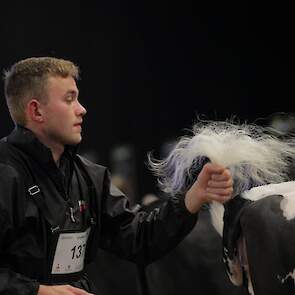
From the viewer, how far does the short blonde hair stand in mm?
2223

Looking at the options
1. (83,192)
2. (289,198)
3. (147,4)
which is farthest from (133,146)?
(289,198)

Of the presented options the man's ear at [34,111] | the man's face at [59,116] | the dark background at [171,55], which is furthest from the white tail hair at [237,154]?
the dark background at [171,55]

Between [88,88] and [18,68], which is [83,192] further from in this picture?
[88,88]

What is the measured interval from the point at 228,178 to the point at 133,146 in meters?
3.99

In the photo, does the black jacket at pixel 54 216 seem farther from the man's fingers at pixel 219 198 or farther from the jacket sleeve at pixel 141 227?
the man's fingers at pixel 219 198

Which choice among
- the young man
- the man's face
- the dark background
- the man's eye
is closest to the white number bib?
the young man

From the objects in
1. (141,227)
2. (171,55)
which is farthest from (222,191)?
(171,55)

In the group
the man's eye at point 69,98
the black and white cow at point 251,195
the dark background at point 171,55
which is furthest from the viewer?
the dark background at point 171,55

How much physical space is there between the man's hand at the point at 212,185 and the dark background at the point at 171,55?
337 cm

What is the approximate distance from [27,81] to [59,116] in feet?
0.49

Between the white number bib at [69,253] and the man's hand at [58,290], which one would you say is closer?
the man's hand at [58,290]

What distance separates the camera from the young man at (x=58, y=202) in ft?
6.77

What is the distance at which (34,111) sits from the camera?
2.22 m

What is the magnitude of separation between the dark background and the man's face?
3225mm
